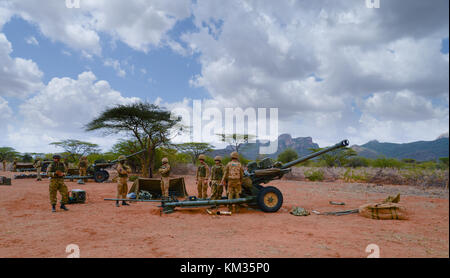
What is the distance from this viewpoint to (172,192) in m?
9.70

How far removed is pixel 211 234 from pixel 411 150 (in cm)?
12353

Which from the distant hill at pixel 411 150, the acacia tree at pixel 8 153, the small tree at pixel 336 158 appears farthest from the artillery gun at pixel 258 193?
the distant hill at pixel 411 150

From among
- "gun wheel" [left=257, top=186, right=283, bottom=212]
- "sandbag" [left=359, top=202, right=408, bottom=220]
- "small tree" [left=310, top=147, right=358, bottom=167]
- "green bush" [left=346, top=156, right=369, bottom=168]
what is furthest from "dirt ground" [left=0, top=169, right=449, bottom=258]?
"green bush" [left=346, top=156, right=369, bottom=168]

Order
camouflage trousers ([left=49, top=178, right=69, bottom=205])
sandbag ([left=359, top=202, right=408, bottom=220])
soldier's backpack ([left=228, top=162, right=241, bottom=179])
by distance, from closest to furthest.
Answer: sandbag ([left=359, top=202, right=408, bottom=220]), soldier's backpack ([left=228, top=162, right=241, bottom=179]), camouflage trousers ([left=49, top=178, right=69, bottom=205])

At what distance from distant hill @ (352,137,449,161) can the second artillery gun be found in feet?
199

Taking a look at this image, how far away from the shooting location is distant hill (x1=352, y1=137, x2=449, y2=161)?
254 ft

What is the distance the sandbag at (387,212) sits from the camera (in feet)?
19.7

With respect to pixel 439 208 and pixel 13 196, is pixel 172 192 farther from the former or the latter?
pixel 439 208

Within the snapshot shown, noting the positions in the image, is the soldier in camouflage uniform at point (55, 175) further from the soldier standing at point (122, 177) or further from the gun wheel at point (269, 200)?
the gun wheel at point (269, 200)

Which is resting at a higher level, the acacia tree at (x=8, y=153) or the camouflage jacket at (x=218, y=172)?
the acacia tree at (x=8, y=153)

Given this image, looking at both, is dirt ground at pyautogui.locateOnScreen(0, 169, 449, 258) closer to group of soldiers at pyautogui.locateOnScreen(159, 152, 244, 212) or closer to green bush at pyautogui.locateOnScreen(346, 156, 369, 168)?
group of soldiers at pyautogui.locateOnScreen(159, 152, 244, 212)

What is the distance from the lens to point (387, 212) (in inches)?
240
